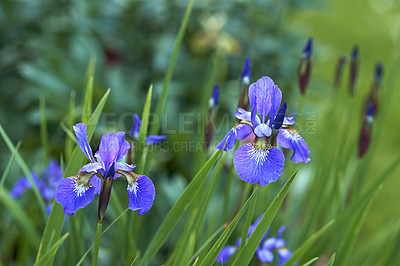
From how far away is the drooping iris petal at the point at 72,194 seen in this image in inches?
30.8

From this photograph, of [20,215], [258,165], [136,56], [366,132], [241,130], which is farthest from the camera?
[136,56]

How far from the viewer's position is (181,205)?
3.22 ft

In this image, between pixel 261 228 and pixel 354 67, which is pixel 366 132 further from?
pixel 261 228

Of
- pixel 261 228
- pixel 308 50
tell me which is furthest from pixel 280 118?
pixel 308 50

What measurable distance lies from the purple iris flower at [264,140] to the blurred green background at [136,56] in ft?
3.53

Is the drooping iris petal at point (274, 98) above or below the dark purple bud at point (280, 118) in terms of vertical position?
above

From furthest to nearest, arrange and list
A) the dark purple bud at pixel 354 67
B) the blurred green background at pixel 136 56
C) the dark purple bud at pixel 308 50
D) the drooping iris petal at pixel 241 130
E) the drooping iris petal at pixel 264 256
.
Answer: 1. the blurred green background at pixel 136 56
2. the dark purple bud at pixel 354 67
3. the dark purple bud at pixel 308 50
4. the drooping iris petal at pixel 264 256
5. the drooping iris petal at pixel 241 130

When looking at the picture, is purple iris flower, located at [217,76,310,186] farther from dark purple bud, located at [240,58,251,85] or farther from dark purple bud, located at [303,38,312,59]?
dark purple bud, located at [303,38,312,59]

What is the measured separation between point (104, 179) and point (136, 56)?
1615 millimetres

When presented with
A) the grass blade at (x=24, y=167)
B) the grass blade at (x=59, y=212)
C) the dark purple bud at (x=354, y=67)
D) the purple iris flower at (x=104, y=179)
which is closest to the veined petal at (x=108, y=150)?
the purple iris flower at (x=104, y=179)

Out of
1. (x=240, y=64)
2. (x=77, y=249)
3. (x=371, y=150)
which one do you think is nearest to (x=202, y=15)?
(x=240, y=64)

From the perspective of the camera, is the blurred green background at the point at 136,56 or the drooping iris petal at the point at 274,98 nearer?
the drooping iris petal at the point at 274,98

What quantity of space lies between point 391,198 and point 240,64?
112cm

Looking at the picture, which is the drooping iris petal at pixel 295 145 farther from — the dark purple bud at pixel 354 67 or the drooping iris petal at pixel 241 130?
the dark purple bud at pixel 354 67
